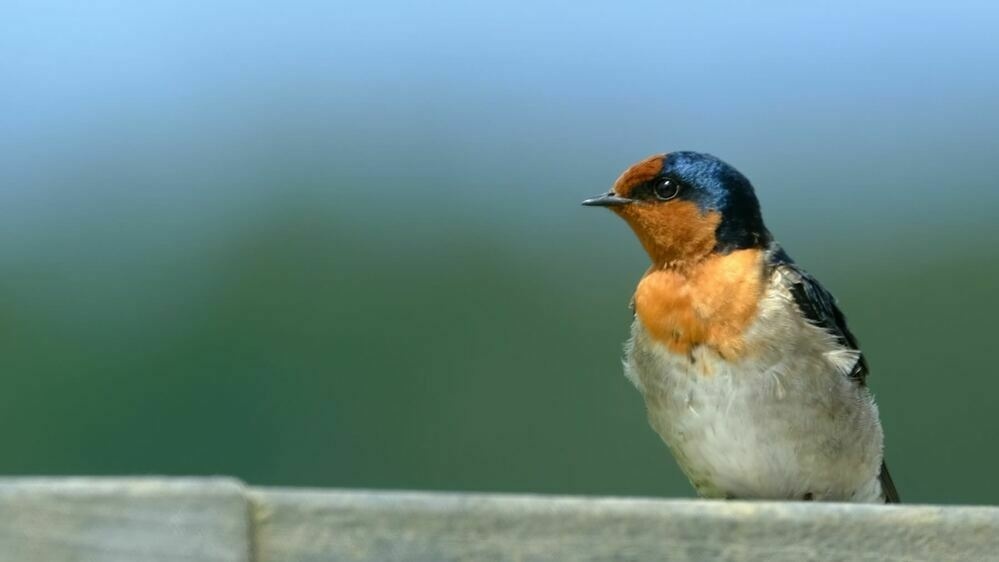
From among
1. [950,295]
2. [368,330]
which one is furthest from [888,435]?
[368,330]

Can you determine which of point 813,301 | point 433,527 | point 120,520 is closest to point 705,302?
point 813,301

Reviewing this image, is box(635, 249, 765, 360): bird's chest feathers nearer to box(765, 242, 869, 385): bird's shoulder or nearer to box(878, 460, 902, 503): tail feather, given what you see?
box(765, 242, 869, 385): bird's shoulder

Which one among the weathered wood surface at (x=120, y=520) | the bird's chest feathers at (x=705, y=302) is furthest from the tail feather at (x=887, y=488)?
the weathered wood surface at (x=120, y=520)

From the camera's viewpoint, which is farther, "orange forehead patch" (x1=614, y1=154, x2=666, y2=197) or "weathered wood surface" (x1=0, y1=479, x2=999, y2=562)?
"orange forehead patch" (x1=614, y1=154, x2=666, y2=197)

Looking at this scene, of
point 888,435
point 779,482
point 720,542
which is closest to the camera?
point 720,542

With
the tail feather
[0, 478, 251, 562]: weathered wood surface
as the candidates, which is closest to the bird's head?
the tail feather

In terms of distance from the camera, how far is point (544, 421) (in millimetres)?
6703

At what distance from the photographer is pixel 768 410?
8.80ft

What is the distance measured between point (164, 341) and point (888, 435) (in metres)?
2.91

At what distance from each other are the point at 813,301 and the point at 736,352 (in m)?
0.21

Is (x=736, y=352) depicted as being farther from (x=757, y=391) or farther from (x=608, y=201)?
(x=608, y=201)

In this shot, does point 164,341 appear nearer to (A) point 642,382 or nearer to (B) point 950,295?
(B) point 950,295

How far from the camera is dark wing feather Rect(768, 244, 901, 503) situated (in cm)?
281

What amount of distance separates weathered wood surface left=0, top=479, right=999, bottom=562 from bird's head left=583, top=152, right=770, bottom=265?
1.03m
